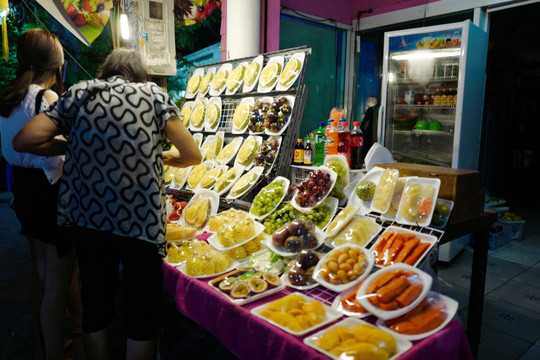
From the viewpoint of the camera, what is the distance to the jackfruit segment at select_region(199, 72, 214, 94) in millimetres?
4191

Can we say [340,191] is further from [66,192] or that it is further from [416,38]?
[416,38]

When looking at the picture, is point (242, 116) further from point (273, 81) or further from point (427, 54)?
point (427, 54)

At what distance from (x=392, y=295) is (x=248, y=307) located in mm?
650

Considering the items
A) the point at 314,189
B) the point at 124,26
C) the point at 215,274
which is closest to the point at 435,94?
the point at 314,189

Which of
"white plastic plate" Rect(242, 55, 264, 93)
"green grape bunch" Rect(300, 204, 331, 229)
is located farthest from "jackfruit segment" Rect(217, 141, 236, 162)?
"green grape bunch" Rect(300, 204, 331, 229)

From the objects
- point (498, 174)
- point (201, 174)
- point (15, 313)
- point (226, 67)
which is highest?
point (226, 67)

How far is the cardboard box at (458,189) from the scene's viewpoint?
2238 mm

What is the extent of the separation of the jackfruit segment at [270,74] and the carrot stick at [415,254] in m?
1.99

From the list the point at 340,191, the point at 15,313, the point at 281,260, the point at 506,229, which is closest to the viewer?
the point at 281,260

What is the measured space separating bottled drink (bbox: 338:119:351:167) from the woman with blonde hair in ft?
6.19

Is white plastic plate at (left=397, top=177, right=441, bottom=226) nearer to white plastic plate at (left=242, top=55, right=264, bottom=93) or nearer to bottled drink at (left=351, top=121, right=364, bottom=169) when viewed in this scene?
bottled drink at (left=351, top=121, right=364, bottom=169)

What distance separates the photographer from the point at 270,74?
3484 millimetres

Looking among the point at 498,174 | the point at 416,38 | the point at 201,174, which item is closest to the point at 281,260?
the point at 201,174

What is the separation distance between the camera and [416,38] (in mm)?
4953
